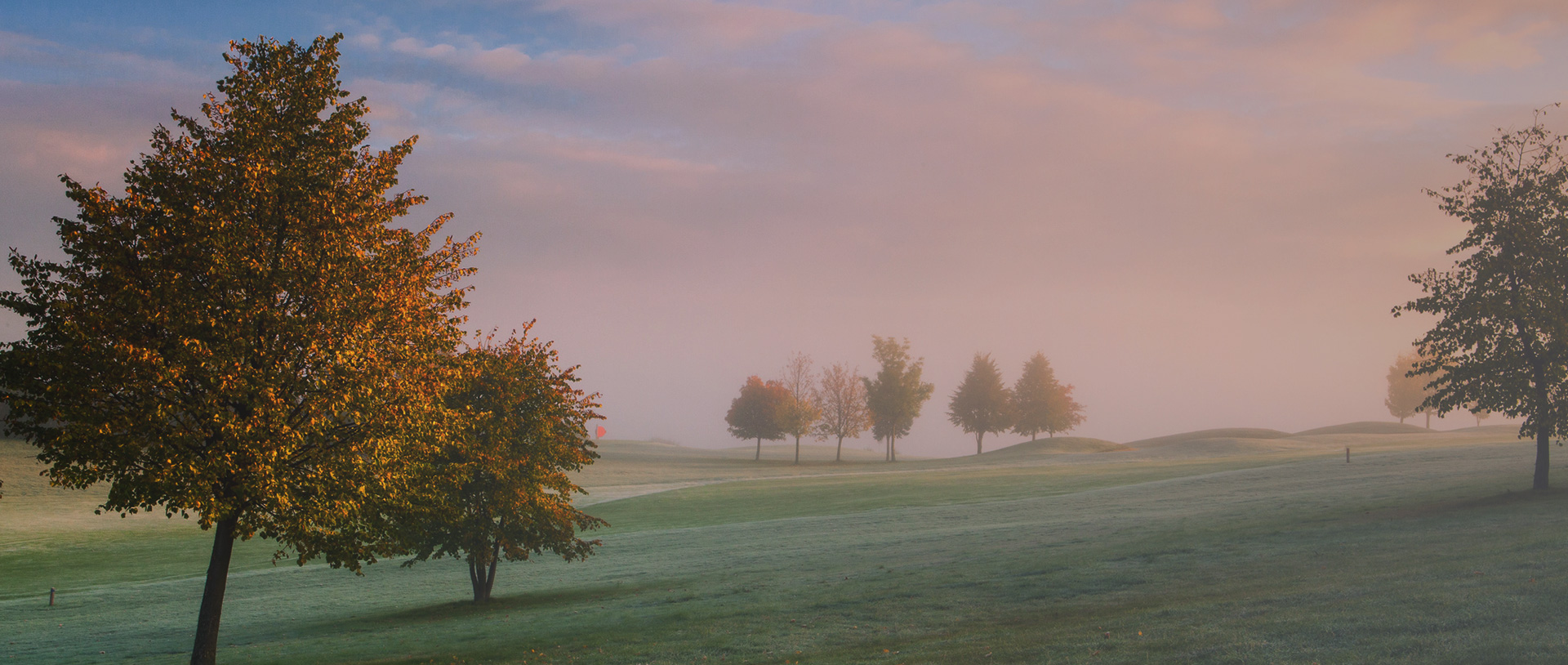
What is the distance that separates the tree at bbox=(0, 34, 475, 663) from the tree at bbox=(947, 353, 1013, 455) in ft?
312

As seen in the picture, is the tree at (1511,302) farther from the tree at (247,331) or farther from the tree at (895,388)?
the tree at (895,388)

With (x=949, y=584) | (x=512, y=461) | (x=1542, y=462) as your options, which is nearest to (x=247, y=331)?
(x=512, y=461)

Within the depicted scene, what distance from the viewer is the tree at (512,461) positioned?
24109 millimetres

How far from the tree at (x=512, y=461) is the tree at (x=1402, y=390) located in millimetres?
120205

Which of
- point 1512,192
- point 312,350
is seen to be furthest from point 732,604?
point 1512,192

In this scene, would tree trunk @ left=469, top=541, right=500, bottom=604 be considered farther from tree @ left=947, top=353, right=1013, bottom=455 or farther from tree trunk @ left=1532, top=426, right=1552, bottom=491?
tree @ left=947, top=353, right=1013, bottom=455

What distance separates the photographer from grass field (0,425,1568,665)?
14336 millimetres

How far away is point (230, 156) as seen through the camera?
646 inches

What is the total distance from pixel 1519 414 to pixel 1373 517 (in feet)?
27.3

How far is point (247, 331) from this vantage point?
1535 centimetres

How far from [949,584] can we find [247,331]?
17325 mm

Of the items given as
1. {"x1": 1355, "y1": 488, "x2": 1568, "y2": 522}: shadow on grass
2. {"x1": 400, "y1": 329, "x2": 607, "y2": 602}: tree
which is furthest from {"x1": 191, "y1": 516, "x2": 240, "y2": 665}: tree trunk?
{"x1": 1355, "y1": 488, "x2": 1568, "y2": 522}: shadow on grass

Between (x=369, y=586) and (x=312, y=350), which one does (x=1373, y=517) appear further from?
(x=369, y=586)

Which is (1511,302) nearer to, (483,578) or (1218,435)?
(483,578)
